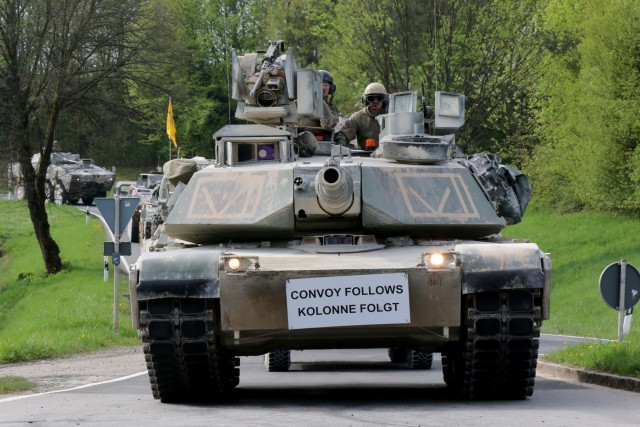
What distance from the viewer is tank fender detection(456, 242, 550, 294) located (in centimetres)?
1139

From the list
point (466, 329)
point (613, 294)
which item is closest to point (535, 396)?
point (466, 329)

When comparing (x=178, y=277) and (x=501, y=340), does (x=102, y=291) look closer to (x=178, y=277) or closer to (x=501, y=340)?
(x=178, y=277)

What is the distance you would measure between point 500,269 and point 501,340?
0.58 m

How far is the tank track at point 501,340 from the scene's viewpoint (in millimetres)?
11516

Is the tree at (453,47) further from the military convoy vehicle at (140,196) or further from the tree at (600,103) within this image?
the military convoy vehicle at (140,196)

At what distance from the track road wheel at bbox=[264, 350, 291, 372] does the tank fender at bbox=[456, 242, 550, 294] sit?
5.75 metres

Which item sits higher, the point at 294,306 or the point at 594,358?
the point at 294,306

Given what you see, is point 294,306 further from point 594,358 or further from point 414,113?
point 594,358

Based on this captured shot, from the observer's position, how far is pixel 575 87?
149ft

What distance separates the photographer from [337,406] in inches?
459

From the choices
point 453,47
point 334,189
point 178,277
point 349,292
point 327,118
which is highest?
point 453,47

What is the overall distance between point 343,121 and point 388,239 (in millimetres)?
3252

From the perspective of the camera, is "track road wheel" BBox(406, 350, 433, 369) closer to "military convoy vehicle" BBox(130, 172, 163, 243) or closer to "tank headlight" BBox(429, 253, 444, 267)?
"tank headlight" BBox(429, 253, 444, 267)

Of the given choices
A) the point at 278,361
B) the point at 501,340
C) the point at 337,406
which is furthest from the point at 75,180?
the point at 501,340
